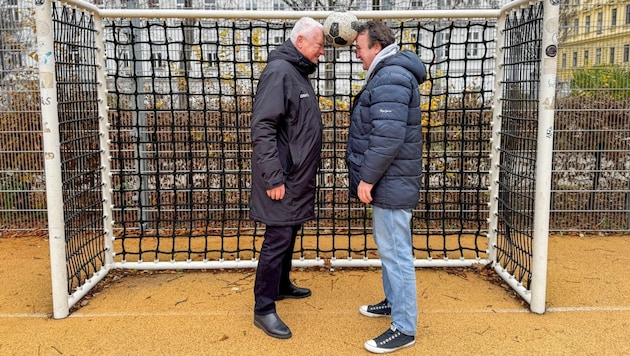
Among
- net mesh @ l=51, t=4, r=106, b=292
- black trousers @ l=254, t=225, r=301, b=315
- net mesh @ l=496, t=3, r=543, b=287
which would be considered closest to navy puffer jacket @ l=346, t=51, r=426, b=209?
black trousers @ l=254, t=225, r=301, b=315

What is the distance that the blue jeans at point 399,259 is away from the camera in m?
3.04

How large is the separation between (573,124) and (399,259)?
3.47 m

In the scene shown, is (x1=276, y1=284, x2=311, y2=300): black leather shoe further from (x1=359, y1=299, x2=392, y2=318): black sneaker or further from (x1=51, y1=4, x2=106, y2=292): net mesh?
(x1=51, y1=4, x2=106, y2=292): net mesh

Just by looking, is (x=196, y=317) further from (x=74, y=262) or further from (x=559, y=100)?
(x=559, y=100)

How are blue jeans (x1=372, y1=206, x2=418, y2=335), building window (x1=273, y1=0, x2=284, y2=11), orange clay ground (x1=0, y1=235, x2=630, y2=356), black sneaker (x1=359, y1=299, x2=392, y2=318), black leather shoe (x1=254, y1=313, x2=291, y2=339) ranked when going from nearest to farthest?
blue jeans (x1=372, y1=206, x2=418, y2=335) → orange clay ground (x1=0, y1=235, x2=630, y2=356) → black leather shoe (x1=254, y1=313, x2=291, y2=339) → black sneaker (x1=359, y1=299, x2=392, y2=318) → building window (x1=273, y1=0, x2=284, y2=11)

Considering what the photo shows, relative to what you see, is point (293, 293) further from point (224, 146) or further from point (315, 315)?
point (224, 146)

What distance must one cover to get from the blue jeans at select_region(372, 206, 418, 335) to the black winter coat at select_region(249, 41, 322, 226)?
495 mm

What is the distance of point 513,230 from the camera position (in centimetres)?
412

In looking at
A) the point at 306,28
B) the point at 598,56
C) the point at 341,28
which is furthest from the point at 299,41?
the point at 598,56

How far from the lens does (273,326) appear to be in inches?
129

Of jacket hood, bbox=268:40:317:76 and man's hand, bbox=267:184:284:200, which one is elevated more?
jacket hood, bbox=268:40:317:76

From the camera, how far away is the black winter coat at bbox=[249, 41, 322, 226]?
10.0 ft

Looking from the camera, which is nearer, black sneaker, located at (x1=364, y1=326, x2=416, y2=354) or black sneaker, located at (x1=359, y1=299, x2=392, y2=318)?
black sneaker, located at (x1=364, y1=326, x2=416, y2=354)

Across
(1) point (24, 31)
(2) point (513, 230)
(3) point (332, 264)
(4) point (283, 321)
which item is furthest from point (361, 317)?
(1) point (24, 31)
